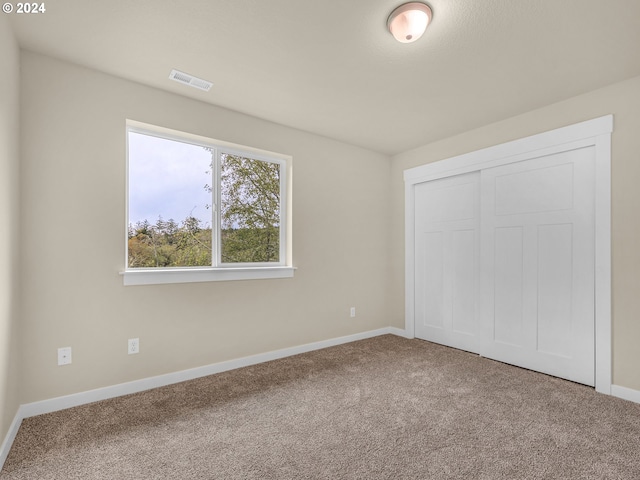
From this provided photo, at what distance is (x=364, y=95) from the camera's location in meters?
2.74

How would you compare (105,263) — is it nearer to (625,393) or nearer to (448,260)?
(448,260)

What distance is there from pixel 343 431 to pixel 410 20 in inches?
92.9

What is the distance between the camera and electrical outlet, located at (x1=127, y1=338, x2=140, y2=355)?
2.49 metres

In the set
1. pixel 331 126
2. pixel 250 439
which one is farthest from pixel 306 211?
pixel 250 439

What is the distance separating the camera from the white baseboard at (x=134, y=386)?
2039 millimetres

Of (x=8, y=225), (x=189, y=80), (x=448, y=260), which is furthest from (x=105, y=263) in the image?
(x=448, y=260)

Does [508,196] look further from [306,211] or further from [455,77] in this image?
[306,211]

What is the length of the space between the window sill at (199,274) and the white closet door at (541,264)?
2069mm

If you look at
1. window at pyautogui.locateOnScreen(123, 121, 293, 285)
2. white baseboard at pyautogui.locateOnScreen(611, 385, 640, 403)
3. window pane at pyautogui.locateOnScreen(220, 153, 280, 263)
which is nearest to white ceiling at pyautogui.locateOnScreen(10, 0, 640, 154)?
window at pyautogui.locateOnScreen(123, 121, 293, 285)

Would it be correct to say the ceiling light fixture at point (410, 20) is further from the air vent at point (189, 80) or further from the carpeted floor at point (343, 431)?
the carpeted floor at point (343, 431)

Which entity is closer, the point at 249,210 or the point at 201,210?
the point at 201,210

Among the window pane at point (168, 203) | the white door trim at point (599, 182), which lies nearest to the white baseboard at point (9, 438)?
the window pane at point (168, 203)

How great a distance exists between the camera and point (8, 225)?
73.3 inches

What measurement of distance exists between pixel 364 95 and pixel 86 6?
1.89 meters
